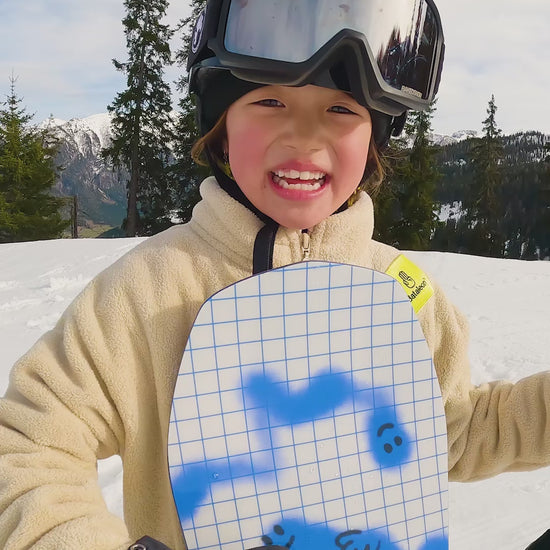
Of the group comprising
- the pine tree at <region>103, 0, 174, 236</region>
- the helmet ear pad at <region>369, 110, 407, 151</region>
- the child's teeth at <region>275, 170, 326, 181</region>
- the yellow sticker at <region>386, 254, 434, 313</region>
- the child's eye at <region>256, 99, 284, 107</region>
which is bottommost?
the yellow sticker at <region>386, 254, 434, 313</region>

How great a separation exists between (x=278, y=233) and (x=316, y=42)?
1.34 ft

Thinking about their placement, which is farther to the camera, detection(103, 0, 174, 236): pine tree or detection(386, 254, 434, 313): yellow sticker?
detection(103, 0, 174, 236): pine tree

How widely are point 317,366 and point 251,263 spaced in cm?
29

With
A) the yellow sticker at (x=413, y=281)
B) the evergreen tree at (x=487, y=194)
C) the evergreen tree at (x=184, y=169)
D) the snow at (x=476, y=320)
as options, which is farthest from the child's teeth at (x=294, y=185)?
the evergreen tree at (x=487, y=194)

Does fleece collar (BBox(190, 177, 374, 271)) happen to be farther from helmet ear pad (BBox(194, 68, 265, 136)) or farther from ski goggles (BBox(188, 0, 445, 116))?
ski goggles (BBox(188, 0, 445, 116))

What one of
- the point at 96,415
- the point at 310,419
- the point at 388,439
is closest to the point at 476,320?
the point at 388,439

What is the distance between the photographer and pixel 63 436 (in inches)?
38.6

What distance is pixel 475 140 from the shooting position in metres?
28.4

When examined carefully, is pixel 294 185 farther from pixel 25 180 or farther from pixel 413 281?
pixel 25 180

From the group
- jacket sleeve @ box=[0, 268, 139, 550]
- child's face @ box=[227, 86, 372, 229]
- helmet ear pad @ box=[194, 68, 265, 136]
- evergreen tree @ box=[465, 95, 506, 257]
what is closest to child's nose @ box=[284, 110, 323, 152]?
child's face @ box=[227, 86, 372, 229]

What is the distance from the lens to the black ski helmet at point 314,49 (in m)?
1.08

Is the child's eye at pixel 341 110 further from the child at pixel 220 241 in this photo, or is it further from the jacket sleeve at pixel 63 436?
the jacket sleeve at pixel 63 436

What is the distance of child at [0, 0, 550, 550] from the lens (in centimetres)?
99

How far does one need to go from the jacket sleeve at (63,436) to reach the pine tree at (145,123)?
1891 centimetres
